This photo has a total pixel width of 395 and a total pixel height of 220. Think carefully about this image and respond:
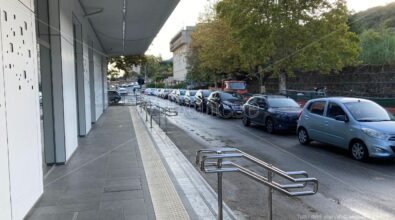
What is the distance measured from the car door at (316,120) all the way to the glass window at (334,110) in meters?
0.21

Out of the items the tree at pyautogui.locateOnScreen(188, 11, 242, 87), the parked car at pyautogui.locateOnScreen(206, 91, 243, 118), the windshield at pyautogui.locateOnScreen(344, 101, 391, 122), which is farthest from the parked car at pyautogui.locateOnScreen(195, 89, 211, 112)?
the windshield at pyautogui.locateOnScreen(344, 101, 391, 122)

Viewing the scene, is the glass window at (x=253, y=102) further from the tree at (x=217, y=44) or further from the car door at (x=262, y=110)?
the tree at (x=217, y=44)

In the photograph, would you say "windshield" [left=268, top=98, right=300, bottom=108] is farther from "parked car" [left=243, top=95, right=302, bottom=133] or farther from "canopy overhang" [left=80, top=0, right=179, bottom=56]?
"canopy overhang" [left=80, top=0, right=179, bottom=56]

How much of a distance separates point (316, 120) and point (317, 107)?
45 centimetres

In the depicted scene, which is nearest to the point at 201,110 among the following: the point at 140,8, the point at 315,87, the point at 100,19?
the point at 315,87

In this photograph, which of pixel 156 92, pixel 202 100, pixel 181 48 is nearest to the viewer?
pixel 202 100

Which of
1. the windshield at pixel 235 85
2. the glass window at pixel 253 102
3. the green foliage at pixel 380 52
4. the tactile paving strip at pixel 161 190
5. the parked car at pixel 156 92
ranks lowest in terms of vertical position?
the tactile paving strip at pixel 161 190

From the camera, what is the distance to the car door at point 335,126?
1049 centimetres

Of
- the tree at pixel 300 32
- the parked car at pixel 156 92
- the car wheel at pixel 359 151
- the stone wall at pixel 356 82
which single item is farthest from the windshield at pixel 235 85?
the parked car at pixel 156 92

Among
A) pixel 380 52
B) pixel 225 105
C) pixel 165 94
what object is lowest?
pixel 165 94

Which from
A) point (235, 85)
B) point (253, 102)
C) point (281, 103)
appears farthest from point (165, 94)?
point (281, 103)

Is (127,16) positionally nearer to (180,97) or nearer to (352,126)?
(352,126)

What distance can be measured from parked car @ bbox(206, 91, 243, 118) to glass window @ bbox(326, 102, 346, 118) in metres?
10.5

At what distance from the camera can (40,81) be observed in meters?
8.58
